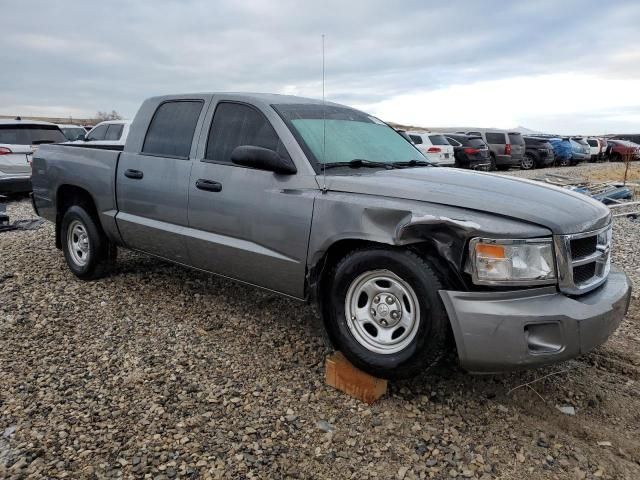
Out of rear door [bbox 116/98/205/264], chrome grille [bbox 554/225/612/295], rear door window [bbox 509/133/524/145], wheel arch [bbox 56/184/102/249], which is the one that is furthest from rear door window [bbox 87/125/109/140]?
rear door window [bbox 509/133/524/145]

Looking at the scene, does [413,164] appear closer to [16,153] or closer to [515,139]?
[16,153]

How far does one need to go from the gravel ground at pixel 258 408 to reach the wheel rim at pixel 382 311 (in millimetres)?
404

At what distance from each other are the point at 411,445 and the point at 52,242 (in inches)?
238

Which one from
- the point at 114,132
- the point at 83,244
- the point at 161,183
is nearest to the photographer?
the point at 161,183

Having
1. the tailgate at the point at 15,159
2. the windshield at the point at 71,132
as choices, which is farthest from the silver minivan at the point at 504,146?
the tailgate at the point at 15,159

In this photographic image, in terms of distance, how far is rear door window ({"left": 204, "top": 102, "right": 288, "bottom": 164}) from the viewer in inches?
153

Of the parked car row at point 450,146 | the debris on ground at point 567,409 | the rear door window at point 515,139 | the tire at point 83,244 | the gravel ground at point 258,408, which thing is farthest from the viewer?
the rear door window at point 515,139

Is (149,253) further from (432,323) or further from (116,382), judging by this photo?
(432,323)

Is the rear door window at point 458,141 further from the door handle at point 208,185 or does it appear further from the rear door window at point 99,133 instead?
the door handle at point 208,185

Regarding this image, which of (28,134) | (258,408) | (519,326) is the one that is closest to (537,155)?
(28,134)

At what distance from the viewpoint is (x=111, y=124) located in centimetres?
1216

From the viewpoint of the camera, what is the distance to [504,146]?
863 inches

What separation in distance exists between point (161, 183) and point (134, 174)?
1.34 ft

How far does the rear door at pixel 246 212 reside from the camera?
3555mm
